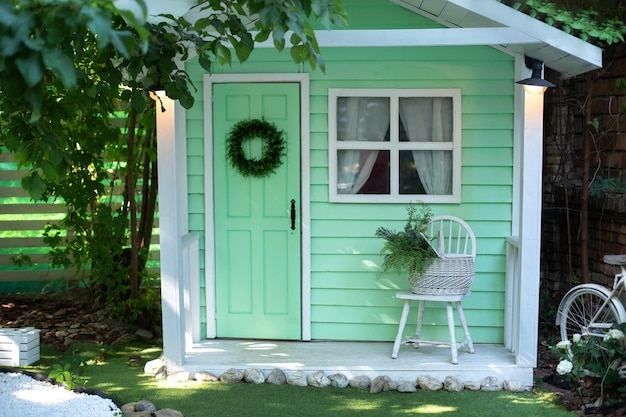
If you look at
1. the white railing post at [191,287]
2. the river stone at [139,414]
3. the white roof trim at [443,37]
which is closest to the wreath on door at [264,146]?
the white railing post at [191,287]

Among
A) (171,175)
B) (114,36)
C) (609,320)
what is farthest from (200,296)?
(114,36)

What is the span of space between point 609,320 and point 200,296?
306cm

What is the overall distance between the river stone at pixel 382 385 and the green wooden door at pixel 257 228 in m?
1.03

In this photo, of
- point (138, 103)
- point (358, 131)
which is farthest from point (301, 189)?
point (138, 103)

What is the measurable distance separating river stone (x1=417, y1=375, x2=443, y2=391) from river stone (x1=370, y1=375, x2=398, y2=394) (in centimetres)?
17

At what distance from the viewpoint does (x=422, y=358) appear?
18.7 feet

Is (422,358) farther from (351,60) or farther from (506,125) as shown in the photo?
(351,60)

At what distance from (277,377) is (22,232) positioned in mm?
3844

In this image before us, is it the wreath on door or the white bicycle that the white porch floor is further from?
the wreath on door

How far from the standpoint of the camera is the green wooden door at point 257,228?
6074mm

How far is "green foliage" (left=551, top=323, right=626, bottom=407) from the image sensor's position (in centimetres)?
478

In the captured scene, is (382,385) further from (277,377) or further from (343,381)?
(277,377)

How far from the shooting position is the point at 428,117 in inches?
238

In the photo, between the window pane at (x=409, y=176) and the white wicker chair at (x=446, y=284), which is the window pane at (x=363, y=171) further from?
the white wicker chair at (x=446, y=284)
